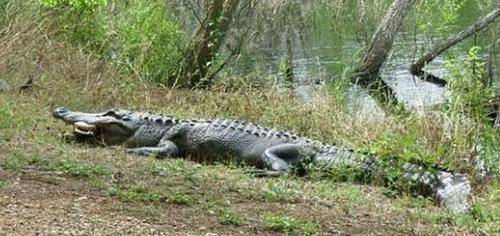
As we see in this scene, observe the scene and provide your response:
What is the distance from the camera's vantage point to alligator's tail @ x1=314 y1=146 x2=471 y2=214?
7.21m

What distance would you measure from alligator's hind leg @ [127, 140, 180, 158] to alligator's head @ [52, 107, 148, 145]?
0.40 meters

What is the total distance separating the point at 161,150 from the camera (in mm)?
8539

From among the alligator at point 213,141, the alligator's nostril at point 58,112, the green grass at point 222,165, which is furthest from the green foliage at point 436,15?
the alligator's nostril at point 58,112

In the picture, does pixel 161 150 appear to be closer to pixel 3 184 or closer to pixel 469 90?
pixel 3 184

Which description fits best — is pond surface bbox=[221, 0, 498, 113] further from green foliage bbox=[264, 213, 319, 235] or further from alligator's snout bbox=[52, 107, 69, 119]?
green foliage bbox=[264, 213, 319, 235]

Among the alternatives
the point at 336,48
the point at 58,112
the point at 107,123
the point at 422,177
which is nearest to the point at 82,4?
the point at 58,112

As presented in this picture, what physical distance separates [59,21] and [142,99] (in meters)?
1.54

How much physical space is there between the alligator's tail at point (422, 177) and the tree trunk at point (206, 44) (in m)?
4.50

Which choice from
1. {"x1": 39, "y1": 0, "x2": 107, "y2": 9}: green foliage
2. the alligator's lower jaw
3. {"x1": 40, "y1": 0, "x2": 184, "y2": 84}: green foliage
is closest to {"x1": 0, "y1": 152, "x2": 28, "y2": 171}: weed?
the alligator's lower jaw

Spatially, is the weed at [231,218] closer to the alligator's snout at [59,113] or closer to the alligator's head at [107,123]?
the alligator's head at [107,123]

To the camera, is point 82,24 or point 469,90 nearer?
point 469,90

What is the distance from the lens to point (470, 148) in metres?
8.84

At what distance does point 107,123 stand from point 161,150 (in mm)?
705

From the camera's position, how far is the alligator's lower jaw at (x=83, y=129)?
8684mm
